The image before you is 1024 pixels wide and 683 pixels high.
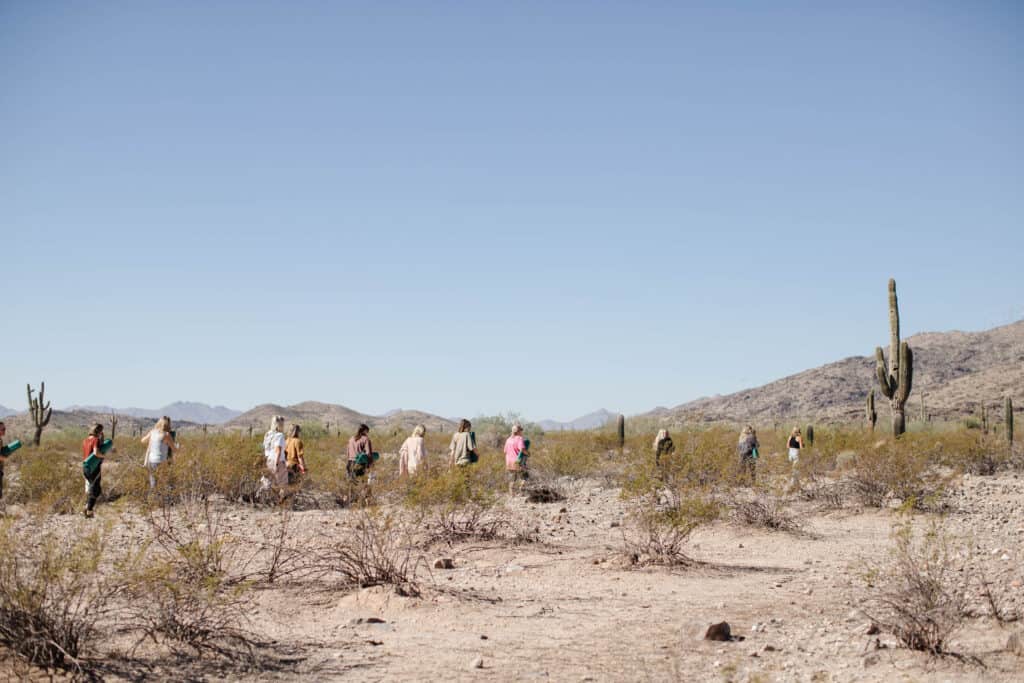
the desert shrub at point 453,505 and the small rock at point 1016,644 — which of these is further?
the desert shrub at point 453,505

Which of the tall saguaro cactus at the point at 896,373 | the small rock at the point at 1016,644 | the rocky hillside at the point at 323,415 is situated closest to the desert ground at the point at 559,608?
the small rock at the point at 1016,644

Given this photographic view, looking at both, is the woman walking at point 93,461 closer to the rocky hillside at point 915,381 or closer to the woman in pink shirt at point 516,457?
the woman in pink shirt at point 516,457

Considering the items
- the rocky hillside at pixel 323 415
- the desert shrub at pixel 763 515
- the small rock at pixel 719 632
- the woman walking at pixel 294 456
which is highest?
the rocky hillside at pixel 323 415

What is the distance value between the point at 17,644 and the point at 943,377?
310 feet

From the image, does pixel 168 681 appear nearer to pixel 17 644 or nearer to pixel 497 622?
pixel 17 644

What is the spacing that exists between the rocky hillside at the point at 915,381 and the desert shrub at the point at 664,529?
2515 inches

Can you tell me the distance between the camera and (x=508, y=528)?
47.3 ft

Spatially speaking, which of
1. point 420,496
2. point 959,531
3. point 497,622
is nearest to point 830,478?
point 959,531

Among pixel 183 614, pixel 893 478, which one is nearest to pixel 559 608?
pixel 183 614

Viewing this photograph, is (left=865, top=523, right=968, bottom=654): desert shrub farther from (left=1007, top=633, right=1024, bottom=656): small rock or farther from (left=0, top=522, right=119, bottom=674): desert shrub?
(left=0, top=522, right=119, bottom=674): desert shrub

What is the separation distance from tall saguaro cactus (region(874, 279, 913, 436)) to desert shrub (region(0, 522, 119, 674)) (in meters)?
23.1

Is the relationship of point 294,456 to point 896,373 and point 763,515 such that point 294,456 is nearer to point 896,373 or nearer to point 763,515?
point 763,515

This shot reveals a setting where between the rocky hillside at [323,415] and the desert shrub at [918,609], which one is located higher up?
the rocky hillside at [323,415]

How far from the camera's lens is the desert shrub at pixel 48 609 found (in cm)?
667
